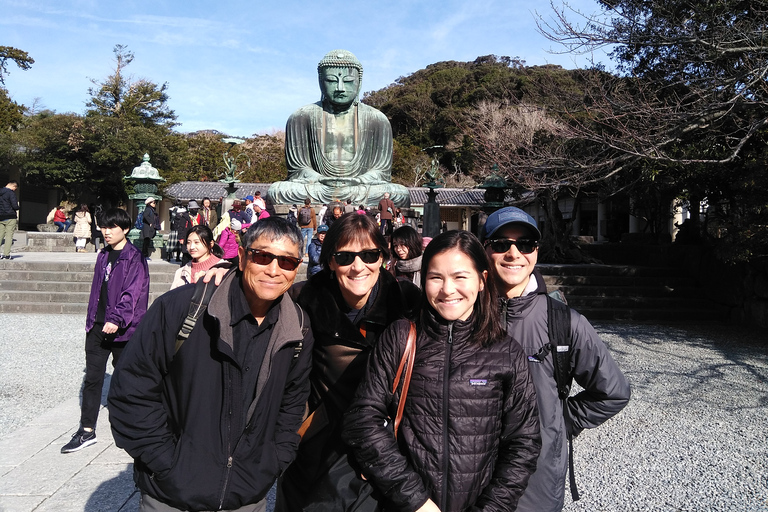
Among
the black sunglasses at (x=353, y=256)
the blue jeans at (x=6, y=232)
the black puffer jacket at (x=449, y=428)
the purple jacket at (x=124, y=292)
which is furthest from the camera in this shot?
the blue jeans at (x=6, y=232)

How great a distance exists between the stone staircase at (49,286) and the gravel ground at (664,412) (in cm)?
119

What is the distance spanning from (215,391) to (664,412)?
3.99 metres

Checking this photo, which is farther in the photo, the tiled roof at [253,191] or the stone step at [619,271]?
the tiled roof at [253,191]

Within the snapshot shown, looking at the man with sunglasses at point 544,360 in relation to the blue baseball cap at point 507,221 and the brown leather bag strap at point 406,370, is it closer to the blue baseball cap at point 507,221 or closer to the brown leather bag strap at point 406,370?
the blue baseball cap at point 507,221

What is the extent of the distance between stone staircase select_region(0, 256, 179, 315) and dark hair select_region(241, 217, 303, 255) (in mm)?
7618

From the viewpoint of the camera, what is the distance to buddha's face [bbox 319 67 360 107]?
13125 mm

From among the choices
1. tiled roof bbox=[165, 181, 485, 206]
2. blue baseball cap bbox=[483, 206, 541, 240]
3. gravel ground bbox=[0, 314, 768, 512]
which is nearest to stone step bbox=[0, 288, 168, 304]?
gravel ground bbox=[0, 314, 768, 512]

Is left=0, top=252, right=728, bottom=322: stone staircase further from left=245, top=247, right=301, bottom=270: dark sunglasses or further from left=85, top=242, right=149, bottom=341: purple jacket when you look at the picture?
left=245, top=247, right=301, bottom=270: dark sunglasses

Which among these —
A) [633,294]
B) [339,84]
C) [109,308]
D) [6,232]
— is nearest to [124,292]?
[109,308]

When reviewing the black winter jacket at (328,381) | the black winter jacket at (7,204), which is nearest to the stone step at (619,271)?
the black winter jacket at (328,381)

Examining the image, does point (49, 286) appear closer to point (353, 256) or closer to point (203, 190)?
point (353, 256)

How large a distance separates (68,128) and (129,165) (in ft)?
8.69

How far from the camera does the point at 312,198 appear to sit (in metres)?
12.6

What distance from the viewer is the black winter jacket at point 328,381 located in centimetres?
176
